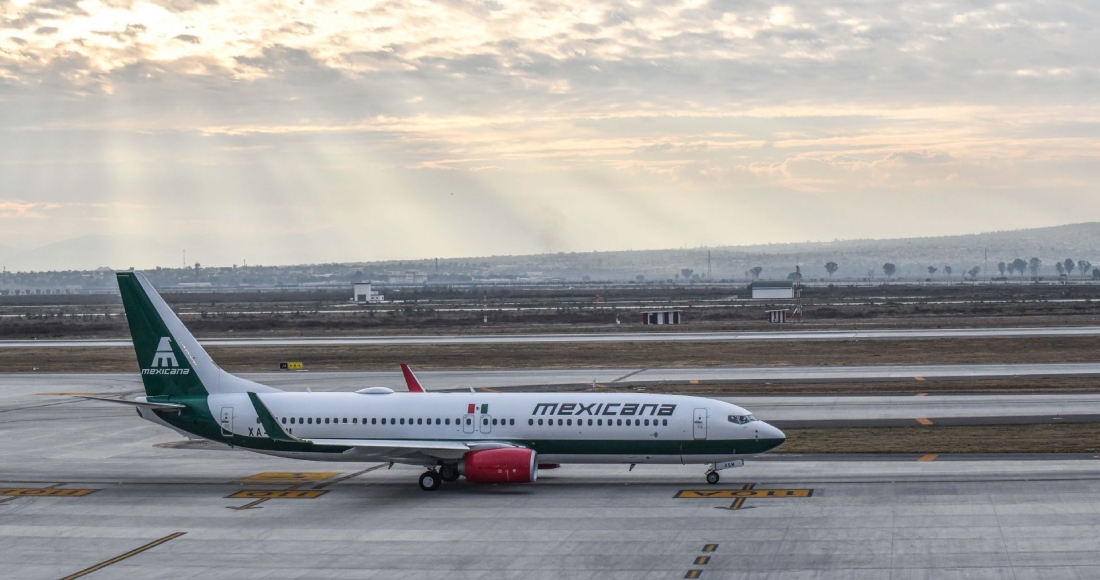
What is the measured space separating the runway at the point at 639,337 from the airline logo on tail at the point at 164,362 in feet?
187

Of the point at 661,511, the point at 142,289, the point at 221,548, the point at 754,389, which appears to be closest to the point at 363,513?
→ the point at 221,548

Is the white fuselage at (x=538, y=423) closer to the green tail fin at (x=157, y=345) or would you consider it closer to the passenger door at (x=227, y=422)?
the passenger door at (x=227, y=422)

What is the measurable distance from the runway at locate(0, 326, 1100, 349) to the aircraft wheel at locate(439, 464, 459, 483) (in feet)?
192

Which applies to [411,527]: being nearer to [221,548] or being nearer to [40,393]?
[221,548]

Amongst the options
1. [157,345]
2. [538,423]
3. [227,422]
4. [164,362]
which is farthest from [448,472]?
[157,345]

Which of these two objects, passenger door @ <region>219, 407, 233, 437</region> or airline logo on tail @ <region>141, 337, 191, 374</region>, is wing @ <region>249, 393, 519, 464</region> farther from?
airline logo on tail @ <region>141, 337, 191, 374</region>

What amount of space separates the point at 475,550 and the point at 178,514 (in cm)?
1187

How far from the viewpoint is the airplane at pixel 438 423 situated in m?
Result: 39.3

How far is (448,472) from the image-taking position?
40812 mm

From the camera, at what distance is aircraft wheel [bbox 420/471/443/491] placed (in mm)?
40031

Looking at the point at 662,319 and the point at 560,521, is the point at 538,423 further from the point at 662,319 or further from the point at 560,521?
the point at 662,319

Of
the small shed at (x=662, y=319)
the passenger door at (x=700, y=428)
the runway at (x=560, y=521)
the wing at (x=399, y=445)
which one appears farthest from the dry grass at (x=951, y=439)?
the small shed at (x=662, y=319)

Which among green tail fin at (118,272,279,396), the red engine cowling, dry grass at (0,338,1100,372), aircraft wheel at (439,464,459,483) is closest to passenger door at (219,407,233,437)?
green tail fin at (118,272,279,396)

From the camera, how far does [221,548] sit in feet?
103
